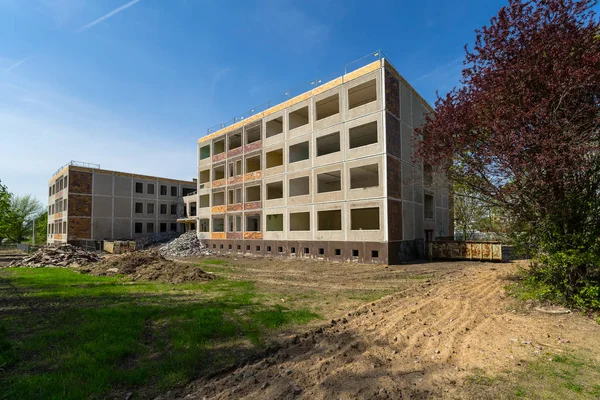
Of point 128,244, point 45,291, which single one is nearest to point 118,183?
point 128,244

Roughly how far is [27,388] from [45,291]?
386 inches

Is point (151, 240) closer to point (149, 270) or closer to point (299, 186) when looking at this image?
point (299, 186)

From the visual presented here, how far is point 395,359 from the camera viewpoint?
5.09 metres

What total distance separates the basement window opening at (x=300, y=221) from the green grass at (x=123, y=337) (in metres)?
14.7

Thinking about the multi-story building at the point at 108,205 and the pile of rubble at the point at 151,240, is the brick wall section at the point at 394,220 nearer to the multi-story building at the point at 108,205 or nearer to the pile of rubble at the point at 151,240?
the pile of rubble at the point at 151,240

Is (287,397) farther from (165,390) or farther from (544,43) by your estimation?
(544,43)

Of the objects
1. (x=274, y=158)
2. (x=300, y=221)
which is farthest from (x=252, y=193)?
(x=300, y=221)

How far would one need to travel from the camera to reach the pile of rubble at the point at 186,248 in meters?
31.7

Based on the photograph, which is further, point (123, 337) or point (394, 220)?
point (394, 220)

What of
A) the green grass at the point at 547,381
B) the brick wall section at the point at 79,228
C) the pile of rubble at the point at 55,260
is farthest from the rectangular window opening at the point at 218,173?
the green grass at the point at 547,381

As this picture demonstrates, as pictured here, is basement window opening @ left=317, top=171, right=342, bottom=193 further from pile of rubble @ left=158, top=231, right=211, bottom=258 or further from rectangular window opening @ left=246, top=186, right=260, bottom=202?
pile of rubble @ left=158, top=231, right=211, bottom=258

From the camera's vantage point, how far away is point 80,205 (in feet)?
136

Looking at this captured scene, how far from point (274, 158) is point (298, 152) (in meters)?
3.63

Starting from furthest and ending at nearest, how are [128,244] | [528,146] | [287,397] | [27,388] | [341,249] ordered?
[128,244] < [341,249] < [528,146] < [27,388] < [287,397]
